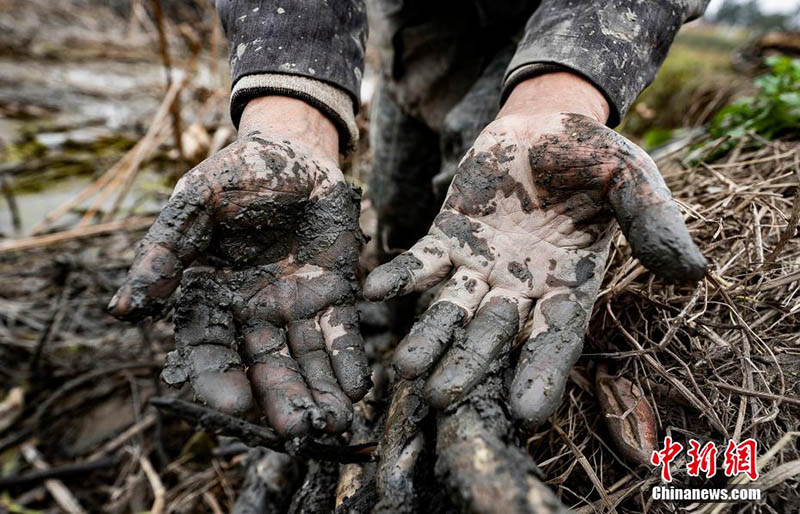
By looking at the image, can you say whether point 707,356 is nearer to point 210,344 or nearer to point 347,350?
point 347,350

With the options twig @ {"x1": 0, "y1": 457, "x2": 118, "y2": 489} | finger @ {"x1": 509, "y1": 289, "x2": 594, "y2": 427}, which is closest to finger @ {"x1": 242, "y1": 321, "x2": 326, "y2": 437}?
finger @ {"x1": 509, "y1": 289, "x2": 594, "y2": 427}

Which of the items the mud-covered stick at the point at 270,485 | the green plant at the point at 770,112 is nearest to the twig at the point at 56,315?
the mud-covered stick at the point at 270,485

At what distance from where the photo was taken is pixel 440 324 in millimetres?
1042

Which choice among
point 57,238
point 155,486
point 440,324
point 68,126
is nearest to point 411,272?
point 440,324

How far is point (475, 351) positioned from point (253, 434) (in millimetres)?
515

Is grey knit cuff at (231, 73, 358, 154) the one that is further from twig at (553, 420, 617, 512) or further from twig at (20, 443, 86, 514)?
twig at (20, 443, 86, 514)

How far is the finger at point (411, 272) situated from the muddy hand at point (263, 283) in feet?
0.62

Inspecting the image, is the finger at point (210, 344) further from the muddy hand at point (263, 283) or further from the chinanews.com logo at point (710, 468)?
the chinanews.com logo at point (710, 468)

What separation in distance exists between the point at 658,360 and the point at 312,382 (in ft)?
2.90

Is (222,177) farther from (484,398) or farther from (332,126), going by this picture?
(484,398)

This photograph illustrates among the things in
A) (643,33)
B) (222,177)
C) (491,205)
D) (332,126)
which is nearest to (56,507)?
(222,177)

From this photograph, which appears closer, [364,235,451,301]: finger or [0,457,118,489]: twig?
[364,235,451,301]: finger

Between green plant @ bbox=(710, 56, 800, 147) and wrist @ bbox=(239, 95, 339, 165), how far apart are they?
1475 mm

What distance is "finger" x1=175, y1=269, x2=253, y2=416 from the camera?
995mm
